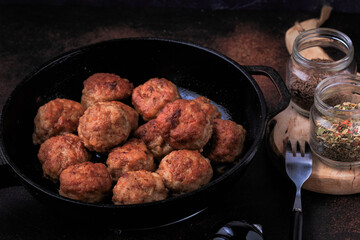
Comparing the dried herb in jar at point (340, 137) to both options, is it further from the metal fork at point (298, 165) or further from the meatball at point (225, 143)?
the meatball at point (225, 143)

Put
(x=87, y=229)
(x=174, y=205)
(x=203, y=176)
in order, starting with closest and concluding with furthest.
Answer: (x=174, y=205)
(x=203, y=176)
(x=87, y=229)

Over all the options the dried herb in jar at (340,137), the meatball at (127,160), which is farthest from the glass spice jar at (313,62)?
the meatball at (127,160)

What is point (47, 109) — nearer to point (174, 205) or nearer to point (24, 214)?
point (24, 214)

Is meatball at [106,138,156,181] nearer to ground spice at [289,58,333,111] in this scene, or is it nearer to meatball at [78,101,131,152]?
meatball at [78,101,131,152]

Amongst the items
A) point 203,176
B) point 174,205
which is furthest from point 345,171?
point 174,205

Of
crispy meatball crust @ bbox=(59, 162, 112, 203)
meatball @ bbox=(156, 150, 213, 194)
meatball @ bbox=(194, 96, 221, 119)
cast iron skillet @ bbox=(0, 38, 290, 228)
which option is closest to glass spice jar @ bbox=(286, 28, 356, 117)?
cast iron skillet @ bbox=(0, 38, 290, 228)
